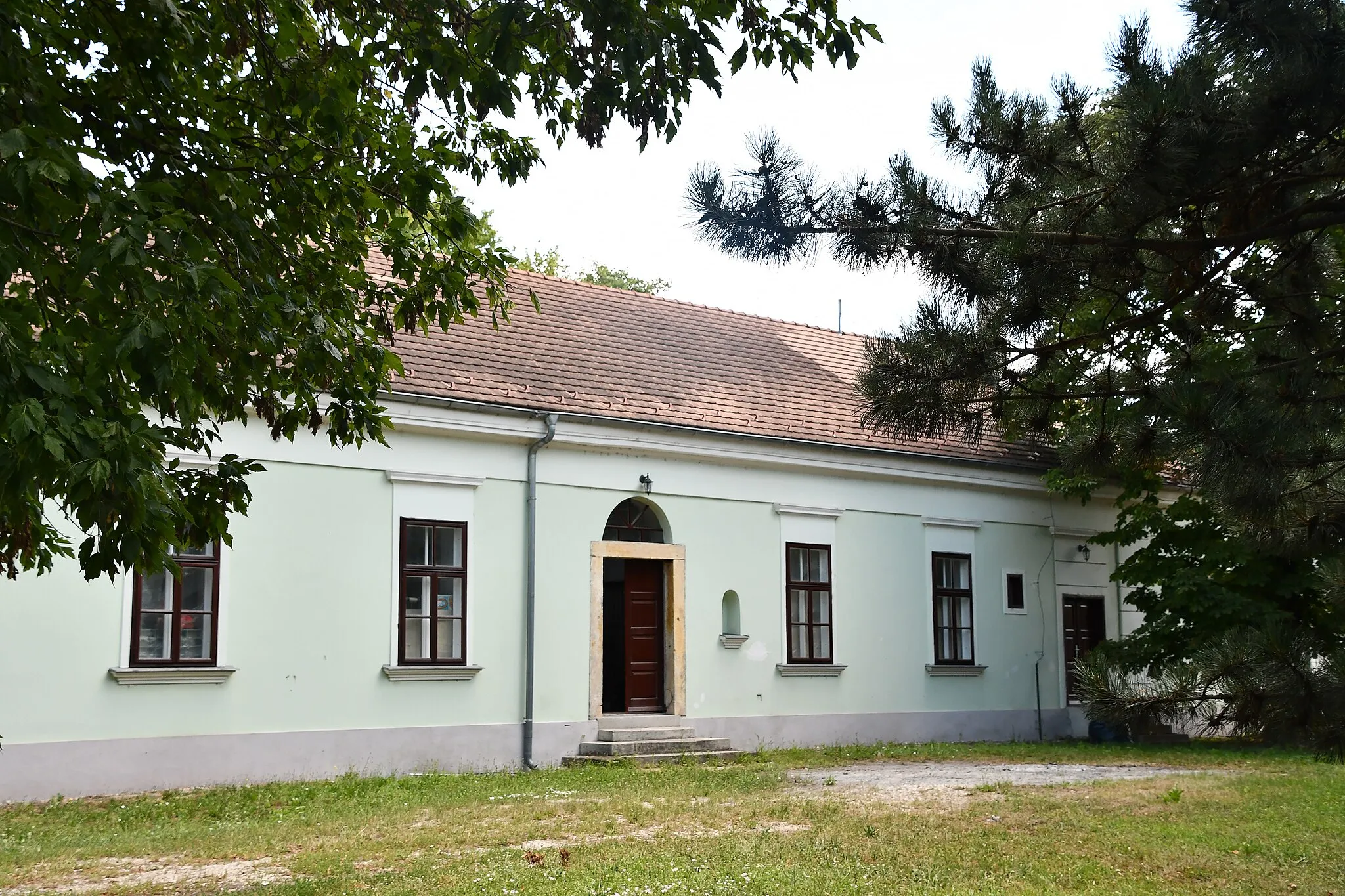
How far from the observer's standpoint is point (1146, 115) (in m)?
5.27

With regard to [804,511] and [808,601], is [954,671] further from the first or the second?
[804,511]

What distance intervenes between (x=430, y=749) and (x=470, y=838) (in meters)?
4.99

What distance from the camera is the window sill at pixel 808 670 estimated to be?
1633 centimetres

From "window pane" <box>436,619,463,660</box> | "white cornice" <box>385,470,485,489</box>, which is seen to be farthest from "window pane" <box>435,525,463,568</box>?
"window pane" <box>436,619,463,660</box>

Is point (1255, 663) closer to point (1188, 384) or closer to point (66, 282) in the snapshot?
point (1188, 384)

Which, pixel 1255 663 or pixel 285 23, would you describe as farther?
pixel 285 23

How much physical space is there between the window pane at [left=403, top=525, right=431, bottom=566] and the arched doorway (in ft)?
7.71

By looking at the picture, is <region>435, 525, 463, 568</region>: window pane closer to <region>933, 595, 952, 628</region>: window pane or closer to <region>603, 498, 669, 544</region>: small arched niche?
<region>603, 498, 669, 544</region>: small arched niche

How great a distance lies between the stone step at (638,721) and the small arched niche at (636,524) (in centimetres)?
212

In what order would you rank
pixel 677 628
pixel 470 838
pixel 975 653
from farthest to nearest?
pixel 975 653
pixel 677 628
pixel 470 838

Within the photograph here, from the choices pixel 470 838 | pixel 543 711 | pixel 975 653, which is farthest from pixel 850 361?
pixel 470 838

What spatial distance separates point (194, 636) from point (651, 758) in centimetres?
508

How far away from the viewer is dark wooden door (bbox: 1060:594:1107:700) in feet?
63.8

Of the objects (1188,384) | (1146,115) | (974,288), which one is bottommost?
(1188,384)
